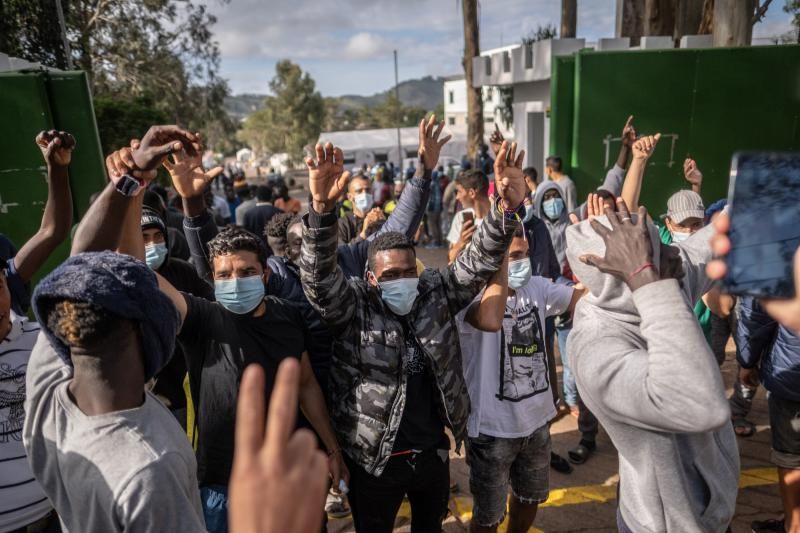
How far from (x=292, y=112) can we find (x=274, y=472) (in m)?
53.9

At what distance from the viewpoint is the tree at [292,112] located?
50625mm

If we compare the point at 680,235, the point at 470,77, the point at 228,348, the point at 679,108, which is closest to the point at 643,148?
the point at 680,235

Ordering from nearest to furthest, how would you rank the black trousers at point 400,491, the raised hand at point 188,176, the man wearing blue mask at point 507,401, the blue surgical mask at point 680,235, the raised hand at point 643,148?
the black trousers at point 400,491 → the man wearing blue mask at point 507,401 → the raised hand at point 188,176 → the raised hand at point 643,148 → the blue surgical mask at point 680,235

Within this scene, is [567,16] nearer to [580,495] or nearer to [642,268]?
[580,495]

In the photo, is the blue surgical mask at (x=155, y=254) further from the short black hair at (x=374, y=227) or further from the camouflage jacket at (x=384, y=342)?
the short black hair at (x=374, y=227)

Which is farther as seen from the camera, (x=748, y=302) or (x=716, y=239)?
(x=748, y=302)

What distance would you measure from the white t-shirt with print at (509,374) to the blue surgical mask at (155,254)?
5.22ft

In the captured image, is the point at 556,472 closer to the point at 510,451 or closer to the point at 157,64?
the point at 510,451

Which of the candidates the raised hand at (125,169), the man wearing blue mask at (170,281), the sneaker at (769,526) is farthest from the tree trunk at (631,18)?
the raised hand at (125,169)

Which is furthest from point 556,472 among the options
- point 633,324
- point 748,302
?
point 633,324

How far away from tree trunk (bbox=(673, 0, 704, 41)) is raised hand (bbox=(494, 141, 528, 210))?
7940mm

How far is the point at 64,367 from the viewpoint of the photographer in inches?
51.6

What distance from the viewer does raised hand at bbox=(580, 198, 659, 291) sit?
1273 mm

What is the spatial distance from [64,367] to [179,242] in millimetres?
Result: 2592
